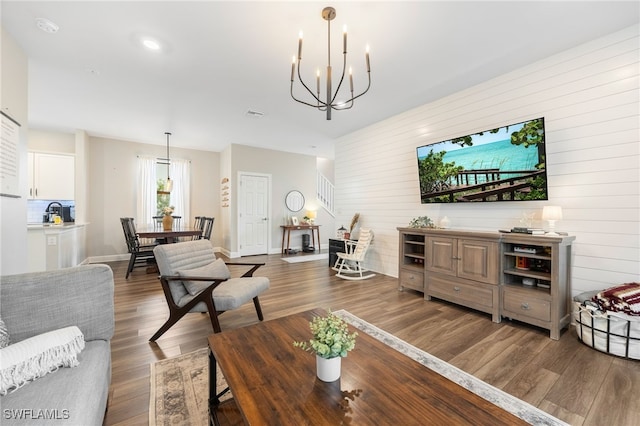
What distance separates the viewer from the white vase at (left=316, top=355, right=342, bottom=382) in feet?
3.88

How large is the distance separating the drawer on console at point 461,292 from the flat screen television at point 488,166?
110cm

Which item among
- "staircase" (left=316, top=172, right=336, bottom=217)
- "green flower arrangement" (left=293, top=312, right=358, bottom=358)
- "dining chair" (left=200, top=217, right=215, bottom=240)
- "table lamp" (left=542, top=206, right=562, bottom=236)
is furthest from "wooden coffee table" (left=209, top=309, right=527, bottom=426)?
"staircase" (left=316, top=172, right=336, bottom=217)

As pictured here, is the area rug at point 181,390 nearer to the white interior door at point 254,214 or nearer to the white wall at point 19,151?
the white wall at point 19,151

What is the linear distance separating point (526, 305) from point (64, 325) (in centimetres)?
371

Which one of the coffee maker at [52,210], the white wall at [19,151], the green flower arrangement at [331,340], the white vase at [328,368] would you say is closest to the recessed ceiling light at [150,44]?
the white wall at [19,151]

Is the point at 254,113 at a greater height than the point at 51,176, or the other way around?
the point at 254,113

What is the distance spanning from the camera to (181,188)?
6.88m

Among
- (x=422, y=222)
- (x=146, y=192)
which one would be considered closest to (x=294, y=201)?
(x=146, y=192)

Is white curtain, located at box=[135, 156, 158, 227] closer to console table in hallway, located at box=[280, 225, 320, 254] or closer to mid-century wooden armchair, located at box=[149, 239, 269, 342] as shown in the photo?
console table in hallway, located at box=[280, 225, 320, 254]

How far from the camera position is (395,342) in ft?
7.85

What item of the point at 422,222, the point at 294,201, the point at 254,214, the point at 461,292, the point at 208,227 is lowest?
the point at 461,292

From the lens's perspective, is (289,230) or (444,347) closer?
(444,347)

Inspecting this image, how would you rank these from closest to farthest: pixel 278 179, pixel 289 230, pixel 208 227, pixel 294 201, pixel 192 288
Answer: pixel 192 288, pixel 208 227, pixel 289 230, pixel 278 179, pixel 294 201

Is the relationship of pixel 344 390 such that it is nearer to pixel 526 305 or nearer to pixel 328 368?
pixel 328 368
